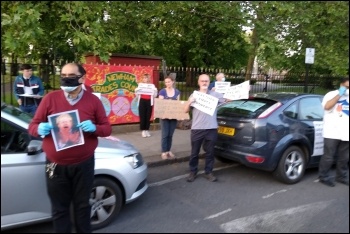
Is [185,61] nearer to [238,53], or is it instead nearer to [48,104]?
[238,53]

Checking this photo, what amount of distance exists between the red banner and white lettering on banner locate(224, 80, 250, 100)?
3.42 meters

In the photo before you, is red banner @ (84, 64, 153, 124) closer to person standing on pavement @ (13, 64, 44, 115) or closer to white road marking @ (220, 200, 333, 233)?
person standing on pavement @ (13, 64, 44, 115)

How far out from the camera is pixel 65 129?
2865 mm

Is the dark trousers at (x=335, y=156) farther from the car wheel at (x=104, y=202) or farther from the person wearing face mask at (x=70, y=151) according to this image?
the person wearing face mask at (x=70, y=151)

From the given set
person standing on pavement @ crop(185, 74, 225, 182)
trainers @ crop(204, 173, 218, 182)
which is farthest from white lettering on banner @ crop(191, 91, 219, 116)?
trainers @ crop(204, 173, 218, 182)

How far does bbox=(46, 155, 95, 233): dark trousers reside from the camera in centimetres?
295

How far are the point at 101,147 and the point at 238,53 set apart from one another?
17.2m

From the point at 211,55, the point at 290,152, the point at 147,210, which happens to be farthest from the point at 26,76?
the point at 211,55

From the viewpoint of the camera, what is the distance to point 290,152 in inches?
208

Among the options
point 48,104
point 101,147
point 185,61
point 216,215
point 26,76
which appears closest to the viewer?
point 48,104

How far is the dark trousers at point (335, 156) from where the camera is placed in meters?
4.66

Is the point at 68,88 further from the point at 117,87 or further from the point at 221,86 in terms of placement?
the point at 117,87

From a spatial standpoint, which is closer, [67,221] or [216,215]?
[67,221]

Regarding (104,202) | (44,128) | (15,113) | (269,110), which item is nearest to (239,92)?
(269,110)
